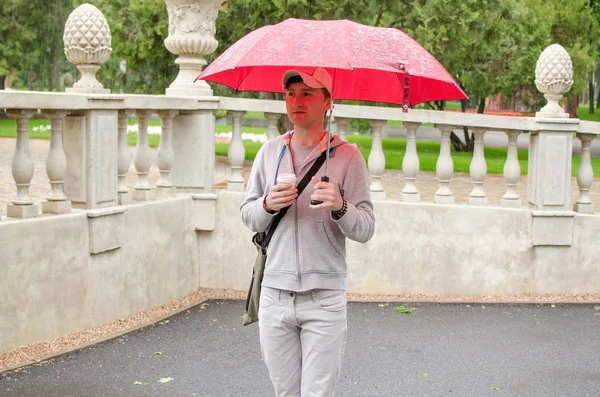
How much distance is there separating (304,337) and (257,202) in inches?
25.3

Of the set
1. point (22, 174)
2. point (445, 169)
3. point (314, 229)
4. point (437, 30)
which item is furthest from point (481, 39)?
point (314, 229)

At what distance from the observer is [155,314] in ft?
28.0

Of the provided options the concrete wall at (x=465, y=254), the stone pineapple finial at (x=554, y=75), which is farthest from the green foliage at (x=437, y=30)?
the concrete wall at (x=465, y=254)

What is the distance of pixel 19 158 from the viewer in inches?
282

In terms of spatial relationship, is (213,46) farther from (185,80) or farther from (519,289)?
(519,289)

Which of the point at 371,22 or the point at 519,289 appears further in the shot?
the point at 371,22

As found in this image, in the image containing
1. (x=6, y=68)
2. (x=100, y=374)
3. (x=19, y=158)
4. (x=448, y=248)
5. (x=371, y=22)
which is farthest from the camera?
(x=6, y=68)

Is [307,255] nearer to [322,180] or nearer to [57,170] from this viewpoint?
[322,180]

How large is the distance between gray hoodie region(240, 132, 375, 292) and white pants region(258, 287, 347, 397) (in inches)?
2.6

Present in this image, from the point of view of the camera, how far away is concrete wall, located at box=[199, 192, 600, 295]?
925 cm

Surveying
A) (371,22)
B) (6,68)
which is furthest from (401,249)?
(6,68)

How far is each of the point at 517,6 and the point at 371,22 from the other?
3276mm

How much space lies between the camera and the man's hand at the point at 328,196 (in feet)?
13.3

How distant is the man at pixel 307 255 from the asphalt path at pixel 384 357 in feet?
6.75
